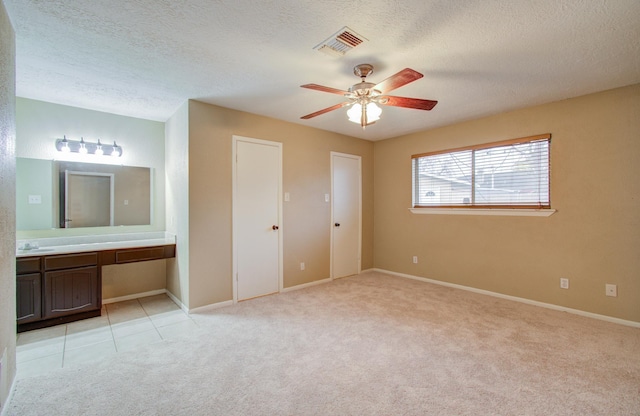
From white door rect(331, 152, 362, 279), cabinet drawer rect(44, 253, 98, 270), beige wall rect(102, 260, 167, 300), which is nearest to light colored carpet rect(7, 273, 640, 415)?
cabinet drawer rect(44, 253, 98, 270)

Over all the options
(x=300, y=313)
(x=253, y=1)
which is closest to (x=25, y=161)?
(x=253, y=1)

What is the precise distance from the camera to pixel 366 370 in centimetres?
211

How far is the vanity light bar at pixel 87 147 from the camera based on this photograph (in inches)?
131

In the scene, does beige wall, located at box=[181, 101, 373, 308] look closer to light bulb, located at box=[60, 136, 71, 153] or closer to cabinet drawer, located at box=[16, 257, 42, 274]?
light bulb, located at box=[60, 136, 71, 153]

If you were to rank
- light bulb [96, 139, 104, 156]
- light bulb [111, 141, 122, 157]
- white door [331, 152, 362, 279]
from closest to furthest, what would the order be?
light bulb [96, 139, 104, 156] < light bulb [111, 141, 122, 157] < white door [331, 152, 362, 279]

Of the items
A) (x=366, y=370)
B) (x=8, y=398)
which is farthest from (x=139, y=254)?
(x=366, y=370)

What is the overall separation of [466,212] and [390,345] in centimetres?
245

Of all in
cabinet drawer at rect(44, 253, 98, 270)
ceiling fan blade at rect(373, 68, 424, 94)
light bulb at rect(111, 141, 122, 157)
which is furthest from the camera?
light bulb at rect(111, 141, 122, 157)

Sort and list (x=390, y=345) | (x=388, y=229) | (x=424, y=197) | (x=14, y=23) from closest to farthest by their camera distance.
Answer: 1. (x=14, y=23)
2. (x=390, y=345)
3. (x=424, y=197)
4. (x=388, y=229)

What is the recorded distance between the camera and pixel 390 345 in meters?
2.48

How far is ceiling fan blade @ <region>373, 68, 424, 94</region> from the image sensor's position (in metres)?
1.87

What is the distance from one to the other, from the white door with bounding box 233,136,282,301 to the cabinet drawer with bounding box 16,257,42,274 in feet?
6.22

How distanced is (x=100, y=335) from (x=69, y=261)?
880 mm

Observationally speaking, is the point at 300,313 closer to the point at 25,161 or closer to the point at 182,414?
the point at 182,414
